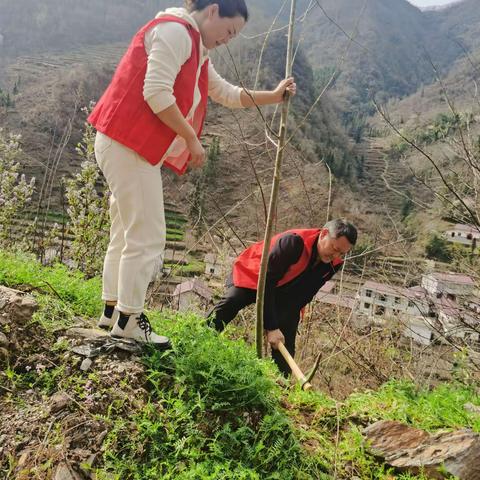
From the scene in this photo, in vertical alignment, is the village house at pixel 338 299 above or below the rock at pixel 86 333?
below

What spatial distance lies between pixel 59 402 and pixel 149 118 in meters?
1.27

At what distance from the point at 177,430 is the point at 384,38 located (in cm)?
15346

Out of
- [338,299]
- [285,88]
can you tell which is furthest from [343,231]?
[338,299]

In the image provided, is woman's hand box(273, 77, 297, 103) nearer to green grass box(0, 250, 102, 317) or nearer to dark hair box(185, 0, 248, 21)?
dark hair box(185, 0, 248, 21)

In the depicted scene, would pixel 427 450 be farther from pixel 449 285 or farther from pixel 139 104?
pixel 449 285

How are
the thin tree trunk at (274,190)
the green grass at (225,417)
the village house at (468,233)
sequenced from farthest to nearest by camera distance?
the village house at (468,233) → the thin tree trunk at (274,190) → the green grass at (225,417)

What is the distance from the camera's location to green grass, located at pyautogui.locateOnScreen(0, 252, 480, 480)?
1651 mm

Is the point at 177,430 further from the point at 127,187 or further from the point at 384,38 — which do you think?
the point at 384,38

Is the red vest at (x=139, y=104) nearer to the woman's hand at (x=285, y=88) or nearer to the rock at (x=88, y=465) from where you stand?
the woman's hand at (x=285, y=88)

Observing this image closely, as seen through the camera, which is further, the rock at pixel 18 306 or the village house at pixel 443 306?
the village house at pixel 443 306

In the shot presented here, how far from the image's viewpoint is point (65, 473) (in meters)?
1.53

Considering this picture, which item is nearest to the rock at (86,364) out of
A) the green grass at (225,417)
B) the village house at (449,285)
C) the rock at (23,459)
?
the green grass at (225,417)

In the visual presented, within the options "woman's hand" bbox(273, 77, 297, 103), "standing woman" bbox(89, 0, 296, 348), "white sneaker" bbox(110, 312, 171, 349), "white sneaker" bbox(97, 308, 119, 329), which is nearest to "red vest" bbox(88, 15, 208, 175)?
"standing woman" bbox(89, 0, 296, 348)

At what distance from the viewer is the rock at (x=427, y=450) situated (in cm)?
177
